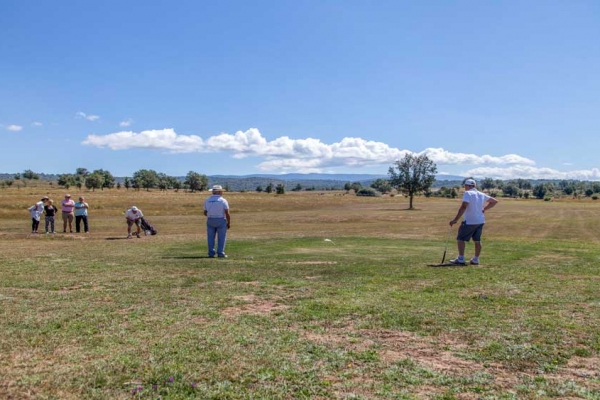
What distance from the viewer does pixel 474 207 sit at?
527 inches

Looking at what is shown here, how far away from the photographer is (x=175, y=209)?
63.1 m

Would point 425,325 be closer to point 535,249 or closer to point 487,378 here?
point 487,378

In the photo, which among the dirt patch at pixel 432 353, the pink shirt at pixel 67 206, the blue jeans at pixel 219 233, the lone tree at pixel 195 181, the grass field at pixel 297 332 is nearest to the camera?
the grass field at pixel 297 332

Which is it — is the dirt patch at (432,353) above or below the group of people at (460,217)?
below

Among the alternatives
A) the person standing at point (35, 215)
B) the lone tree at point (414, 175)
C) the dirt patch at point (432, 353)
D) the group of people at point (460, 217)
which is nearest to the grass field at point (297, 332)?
the dirt patch at point (432, 353)

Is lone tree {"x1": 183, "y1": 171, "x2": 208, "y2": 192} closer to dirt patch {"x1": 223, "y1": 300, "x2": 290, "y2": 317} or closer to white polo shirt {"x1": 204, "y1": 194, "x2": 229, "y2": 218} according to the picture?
white polo shirt {"x1": 204, "y1": 194, "x2": 229, "y2": 218}

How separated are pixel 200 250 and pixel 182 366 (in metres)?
12.9

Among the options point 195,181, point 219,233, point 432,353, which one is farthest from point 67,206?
point 195,181

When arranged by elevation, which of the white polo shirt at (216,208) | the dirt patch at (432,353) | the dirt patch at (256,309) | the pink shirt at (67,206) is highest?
the white polo shirt at (216,208)

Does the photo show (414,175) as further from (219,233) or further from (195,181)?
(195,181)

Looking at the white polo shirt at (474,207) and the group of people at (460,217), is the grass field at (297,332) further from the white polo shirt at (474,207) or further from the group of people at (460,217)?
the white polo shirt at (474,207)

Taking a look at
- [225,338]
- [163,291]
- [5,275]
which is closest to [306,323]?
[225,338]

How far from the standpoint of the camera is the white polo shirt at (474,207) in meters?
13.3

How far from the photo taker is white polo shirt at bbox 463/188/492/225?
13312mm
